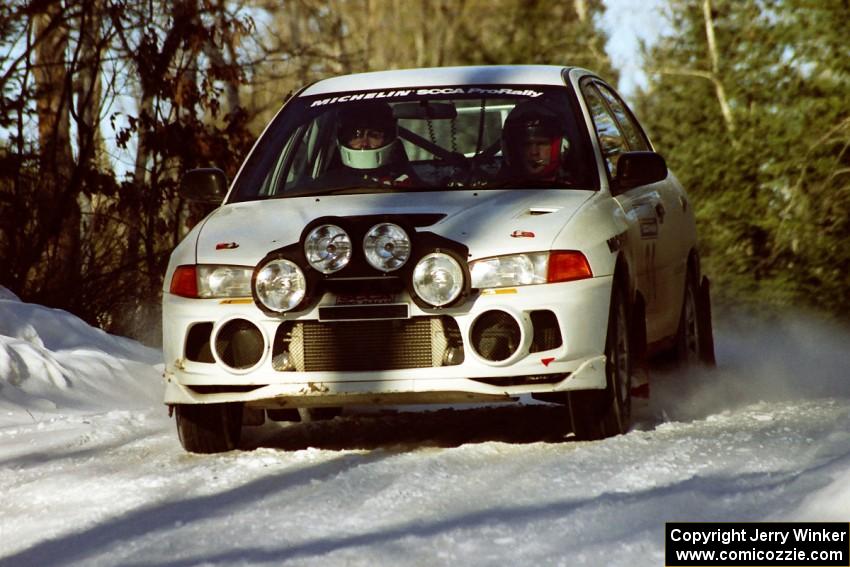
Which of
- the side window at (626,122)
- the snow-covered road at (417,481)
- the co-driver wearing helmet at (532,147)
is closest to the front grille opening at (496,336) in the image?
the snow-covered road at (417,481)

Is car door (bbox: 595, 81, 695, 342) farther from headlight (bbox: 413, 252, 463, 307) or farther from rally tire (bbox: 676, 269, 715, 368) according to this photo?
headlight (bbox: 413, 252, 463, 307)

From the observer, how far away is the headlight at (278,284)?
7.02 meters

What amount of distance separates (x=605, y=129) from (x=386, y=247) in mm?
2086

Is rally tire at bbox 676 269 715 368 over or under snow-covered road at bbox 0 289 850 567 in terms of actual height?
over

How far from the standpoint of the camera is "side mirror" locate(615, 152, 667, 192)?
7977mm

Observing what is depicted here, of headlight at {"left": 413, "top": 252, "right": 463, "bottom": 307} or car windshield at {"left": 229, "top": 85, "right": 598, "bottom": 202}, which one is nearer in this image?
headlight at {"left": 413, "top": 252, "right": 463, "bottom": 307}

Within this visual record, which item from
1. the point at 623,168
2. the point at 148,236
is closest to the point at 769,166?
the point at 148,236

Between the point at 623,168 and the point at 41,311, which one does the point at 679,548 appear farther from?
the point at 41,311

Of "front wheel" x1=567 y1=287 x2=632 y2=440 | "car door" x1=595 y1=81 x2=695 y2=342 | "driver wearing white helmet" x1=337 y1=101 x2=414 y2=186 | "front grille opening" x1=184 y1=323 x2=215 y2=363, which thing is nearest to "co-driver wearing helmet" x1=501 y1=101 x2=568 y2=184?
"car door" x1=595 y1=81 x2=695 y2=342

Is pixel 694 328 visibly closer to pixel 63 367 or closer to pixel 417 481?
pixel 63 367

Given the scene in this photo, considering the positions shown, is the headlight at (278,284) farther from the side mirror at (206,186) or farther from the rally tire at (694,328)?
the rally tire at (694,328)

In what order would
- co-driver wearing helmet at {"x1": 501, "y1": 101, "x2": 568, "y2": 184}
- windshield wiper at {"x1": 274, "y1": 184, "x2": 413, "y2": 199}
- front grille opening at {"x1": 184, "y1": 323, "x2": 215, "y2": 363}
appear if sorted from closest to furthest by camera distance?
front grille opening at {"x1": 184, "y1": 323, "x2": 215, "y2": 363}, windshield wiper at {"x1": 274, "y1": 184, "x2": 413, "y2": 199}, co-driver wearing helmet at {"x1": 501, "y1": 101, "x2": 568, "y2": 184}

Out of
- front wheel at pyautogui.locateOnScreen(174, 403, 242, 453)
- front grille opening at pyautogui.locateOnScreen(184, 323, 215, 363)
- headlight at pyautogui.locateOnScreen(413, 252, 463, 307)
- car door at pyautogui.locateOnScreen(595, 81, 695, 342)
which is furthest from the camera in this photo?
car door at pyautogui.locateOnScreen(595, 81, 695, 342)

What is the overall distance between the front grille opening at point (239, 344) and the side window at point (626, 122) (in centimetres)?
294
